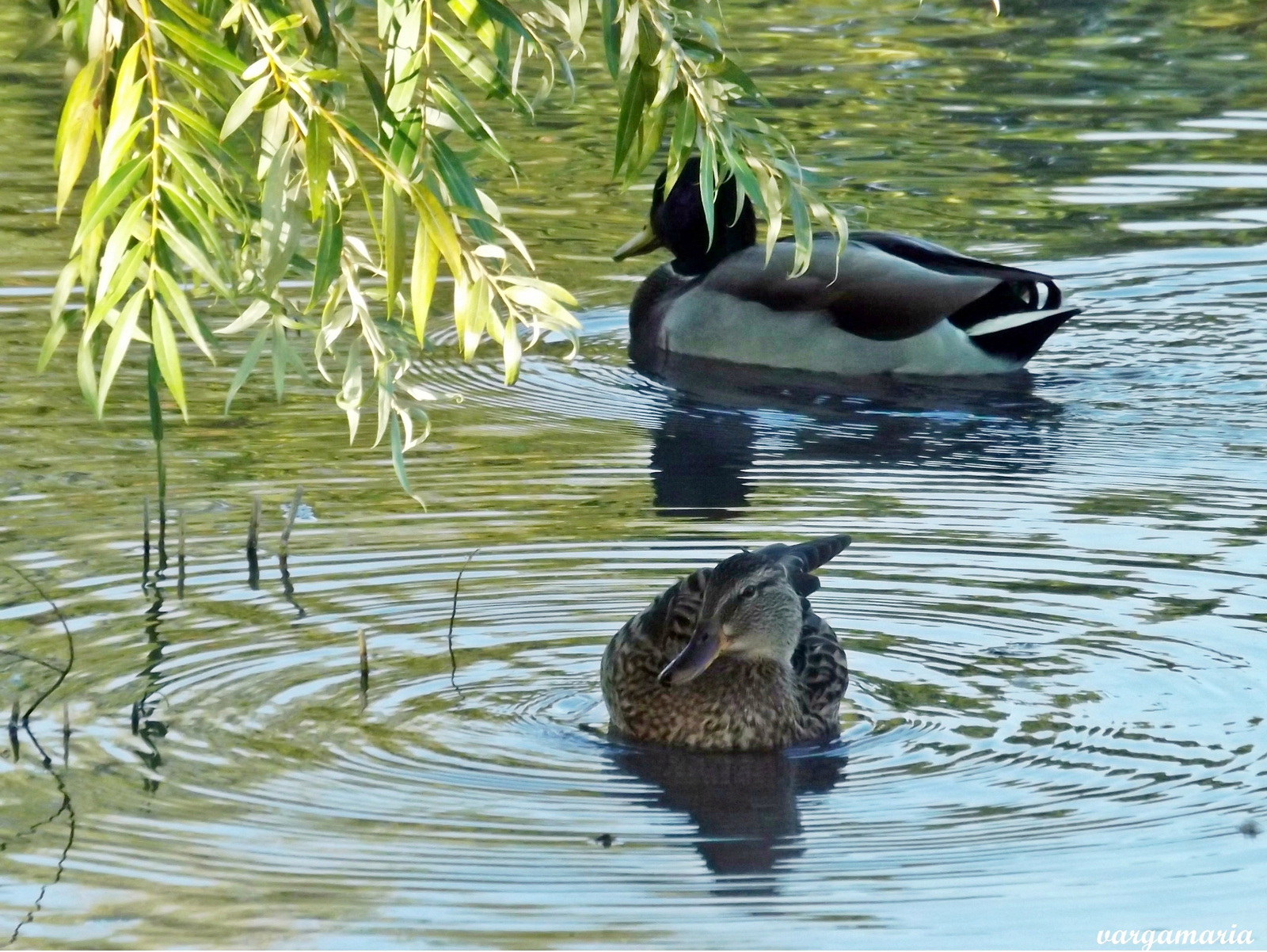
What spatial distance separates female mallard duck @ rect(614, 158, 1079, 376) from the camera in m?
11.4

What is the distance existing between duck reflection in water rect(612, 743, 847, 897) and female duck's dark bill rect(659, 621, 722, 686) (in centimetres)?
24

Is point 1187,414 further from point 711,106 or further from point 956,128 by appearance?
point 956,128

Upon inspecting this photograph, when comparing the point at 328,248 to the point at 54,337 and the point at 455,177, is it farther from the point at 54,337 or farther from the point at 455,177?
the point at 54,337

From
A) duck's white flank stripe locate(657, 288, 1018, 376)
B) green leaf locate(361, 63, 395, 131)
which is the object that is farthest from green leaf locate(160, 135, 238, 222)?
duck's white flank stripe locate(657, 288, 1018, 376)

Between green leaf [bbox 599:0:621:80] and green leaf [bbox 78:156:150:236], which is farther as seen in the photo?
green leaf [bbox 599:0:621:80]

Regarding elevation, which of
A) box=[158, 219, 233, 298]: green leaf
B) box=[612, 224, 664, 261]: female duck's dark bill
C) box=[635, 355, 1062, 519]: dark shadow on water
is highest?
box=[158, 219, 233, 298]: green leaf

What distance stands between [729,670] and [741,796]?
586 millimetres

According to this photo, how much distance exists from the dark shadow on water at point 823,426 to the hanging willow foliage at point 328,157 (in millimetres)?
3346

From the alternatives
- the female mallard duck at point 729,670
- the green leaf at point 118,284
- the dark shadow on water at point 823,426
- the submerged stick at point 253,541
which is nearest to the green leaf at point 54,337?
the green leaf at point 118,284

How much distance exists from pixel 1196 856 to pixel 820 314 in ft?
19.9

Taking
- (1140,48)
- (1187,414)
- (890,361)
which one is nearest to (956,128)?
(1140,48)

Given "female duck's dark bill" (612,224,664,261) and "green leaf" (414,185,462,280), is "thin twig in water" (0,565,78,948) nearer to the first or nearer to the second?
"green leaf" (414,185,462,280)

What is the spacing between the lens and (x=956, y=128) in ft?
53.2

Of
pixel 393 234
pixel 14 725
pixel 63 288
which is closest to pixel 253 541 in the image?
pixel 14 725
